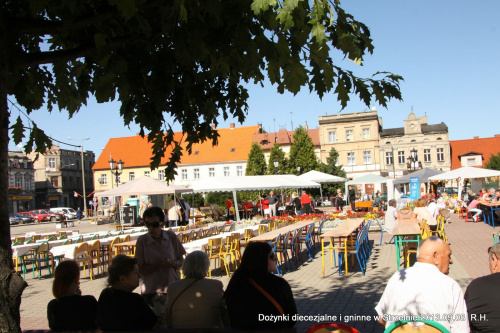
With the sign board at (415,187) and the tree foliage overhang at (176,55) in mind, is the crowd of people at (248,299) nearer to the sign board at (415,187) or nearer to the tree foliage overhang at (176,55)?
the tree foliage overhang at (176,55)

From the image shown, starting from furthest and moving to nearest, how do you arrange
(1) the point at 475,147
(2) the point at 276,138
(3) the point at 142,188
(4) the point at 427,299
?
1. (1) the point at 475,147
2. (2) the point at 276,138
3. (3) the point at 142,188
4. (4) the point at 427,299

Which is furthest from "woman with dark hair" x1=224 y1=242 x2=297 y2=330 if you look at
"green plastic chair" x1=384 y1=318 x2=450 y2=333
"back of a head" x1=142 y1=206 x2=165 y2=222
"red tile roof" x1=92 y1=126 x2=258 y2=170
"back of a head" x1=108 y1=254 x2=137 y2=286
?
"red tile roof" x1=92 y1=126 x2=258 y2=170

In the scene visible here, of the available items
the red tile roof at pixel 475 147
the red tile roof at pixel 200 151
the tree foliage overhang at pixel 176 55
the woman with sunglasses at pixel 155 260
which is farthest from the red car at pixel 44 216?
the red tile roof at pixel 475 147

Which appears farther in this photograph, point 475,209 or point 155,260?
point 475,209

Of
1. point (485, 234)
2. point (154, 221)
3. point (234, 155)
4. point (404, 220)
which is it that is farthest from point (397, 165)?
point (154, 221)

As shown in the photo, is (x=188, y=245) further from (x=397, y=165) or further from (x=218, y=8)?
(x=397, y=165)

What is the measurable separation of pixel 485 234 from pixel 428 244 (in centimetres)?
1372

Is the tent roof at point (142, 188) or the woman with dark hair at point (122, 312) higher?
the tent roof at point (142, 188)

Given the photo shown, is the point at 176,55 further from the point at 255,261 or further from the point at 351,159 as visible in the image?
the point at 351,159

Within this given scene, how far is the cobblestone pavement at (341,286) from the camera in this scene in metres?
6.69

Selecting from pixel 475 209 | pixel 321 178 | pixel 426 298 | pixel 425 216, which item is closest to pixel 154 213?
pixel 426 298

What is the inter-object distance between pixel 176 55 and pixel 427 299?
259 cm

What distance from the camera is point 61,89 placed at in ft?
14.6

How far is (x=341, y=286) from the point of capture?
8.59 metres
